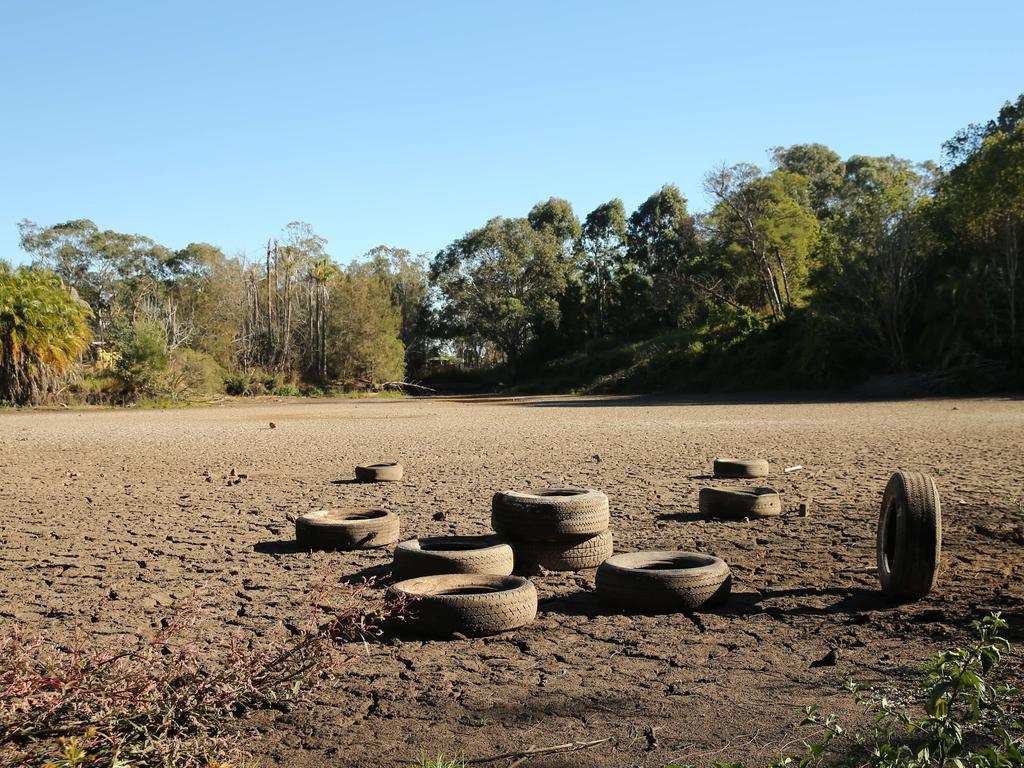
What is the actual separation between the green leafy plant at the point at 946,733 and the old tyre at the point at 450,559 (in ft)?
9.57

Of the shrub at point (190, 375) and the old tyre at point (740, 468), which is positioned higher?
the shrub at point (190, 375)

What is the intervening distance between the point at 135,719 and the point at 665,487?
861cm

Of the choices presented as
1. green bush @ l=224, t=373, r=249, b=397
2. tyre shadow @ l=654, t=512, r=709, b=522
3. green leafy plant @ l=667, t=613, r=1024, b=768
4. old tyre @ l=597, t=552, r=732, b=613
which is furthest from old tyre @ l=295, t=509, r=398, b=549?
green bush @ l=224, t=373, r=249, b=397

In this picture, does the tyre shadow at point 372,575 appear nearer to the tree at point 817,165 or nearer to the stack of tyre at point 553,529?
the stack of tyre at point 553,529

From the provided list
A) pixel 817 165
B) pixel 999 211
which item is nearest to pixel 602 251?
pixel 817 165

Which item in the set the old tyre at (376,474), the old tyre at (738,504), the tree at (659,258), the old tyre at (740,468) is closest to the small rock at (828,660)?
the old tyre at (738,504)

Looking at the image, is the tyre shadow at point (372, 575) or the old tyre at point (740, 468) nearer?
the tyre shadow at point (372, 575)

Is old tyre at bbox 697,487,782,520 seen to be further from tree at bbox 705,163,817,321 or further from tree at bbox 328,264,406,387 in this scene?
tree at bbox 328,264,406,387

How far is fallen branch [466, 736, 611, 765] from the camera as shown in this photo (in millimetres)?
3598

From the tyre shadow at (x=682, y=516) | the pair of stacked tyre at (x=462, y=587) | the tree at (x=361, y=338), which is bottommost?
the tyre shadow at (x=682, y=516)

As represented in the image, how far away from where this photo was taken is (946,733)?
274 cm

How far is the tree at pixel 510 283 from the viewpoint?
65562 millimetres

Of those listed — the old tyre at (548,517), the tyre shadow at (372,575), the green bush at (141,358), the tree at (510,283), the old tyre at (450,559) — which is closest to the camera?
the old tyre at (450,559)

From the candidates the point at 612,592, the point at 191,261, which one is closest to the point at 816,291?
the point at 612,592
